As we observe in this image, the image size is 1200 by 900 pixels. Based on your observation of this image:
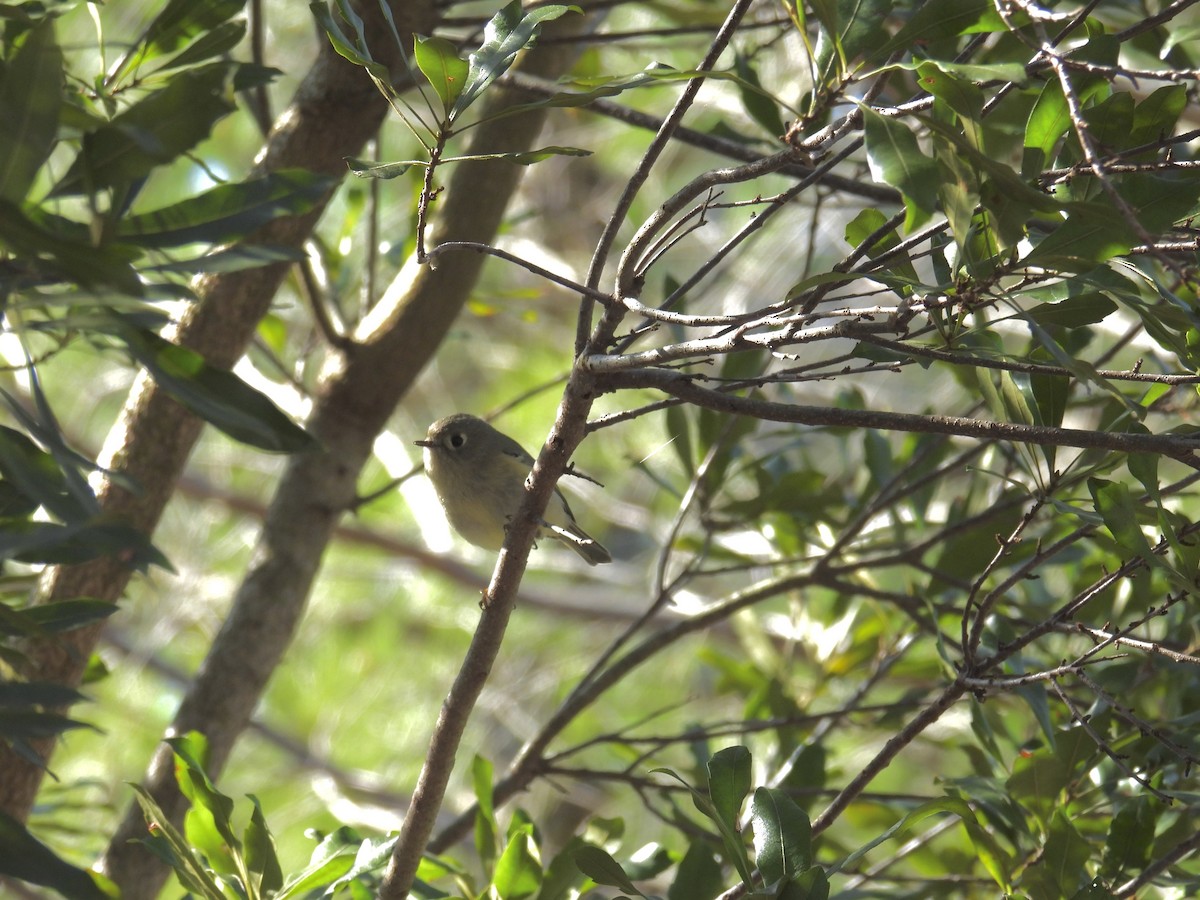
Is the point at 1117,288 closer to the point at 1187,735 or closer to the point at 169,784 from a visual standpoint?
the point at 1187,735

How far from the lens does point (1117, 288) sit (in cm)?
96

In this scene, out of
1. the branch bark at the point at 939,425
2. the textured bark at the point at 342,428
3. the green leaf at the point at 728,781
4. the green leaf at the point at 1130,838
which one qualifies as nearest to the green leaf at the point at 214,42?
the textured bark at the point at 342,428

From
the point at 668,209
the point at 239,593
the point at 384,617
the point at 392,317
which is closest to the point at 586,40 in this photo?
the point at 392,317

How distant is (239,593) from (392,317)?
0.53 m

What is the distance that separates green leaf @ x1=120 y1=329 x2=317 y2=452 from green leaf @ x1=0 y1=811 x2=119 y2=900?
38 centimetres

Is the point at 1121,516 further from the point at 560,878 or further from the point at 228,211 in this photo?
the point at 228,211

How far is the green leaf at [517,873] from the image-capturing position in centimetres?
134

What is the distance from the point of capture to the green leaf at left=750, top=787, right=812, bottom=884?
3.65ft

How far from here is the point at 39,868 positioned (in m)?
0.90

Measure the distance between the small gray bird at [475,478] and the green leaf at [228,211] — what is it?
4.02 feet

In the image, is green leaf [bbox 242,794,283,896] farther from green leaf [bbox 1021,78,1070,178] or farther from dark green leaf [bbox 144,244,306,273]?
green leaf [bbox 1021,78,1070,178]

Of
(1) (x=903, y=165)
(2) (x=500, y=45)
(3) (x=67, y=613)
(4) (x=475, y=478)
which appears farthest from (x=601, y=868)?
(4) (x=475, y=478)

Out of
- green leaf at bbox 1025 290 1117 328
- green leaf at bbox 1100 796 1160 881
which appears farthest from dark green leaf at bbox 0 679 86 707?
green leaf at bbox 1100 796 1160 881

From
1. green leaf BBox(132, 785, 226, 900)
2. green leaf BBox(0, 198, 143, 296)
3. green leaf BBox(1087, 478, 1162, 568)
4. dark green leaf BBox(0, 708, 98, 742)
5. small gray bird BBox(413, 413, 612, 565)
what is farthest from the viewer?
small gray bird BBox(413, 413, 612, 565)
